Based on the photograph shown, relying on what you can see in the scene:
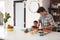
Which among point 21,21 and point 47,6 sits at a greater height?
point 47,6

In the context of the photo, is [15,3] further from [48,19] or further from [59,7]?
[48,19]

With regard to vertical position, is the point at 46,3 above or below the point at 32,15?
above

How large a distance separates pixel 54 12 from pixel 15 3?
1687mm

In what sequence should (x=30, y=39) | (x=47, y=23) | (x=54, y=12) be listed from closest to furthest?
(x=30, y=39) < (x=47, y=23) < (x=54, y=12)

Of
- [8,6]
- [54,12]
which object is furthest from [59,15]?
[8,6]

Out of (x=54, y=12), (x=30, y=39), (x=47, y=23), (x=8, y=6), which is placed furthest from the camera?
(x=8, y=6)

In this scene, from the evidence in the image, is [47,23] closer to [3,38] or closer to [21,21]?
[3,38]

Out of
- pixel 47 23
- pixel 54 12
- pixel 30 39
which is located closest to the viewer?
pixel 30 39

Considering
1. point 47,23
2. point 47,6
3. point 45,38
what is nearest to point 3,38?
point 45,38

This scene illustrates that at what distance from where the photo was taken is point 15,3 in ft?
20.7

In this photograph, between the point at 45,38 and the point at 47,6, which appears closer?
the point at 45,38

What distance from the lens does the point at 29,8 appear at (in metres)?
5.62

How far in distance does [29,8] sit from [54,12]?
0.97m

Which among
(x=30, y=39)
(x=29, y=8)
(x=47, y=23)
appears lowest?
(x=30, y=39)
